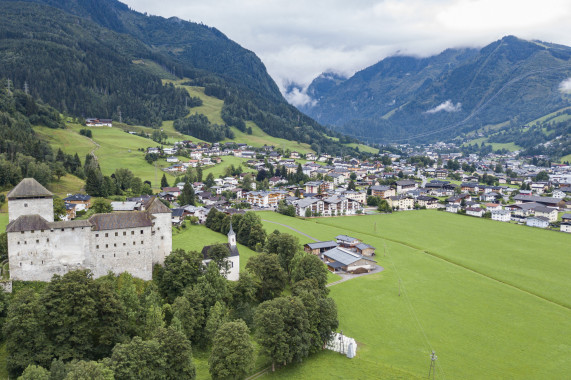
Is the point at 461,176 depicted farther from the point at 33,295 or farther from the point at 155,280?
the point at 33,295

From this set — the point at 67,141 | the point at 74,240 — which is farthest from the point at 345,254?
the point at 67,141

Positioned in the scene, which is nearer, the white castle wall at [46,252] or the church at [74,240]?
the white castle wall at [46,252]

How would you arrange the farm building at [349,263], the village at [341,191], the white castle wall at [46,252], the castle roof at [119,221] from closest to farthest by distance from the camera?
the white castle wall at [46,252] < the castle roof at [119,221] < the farm building at [349,263] < the village at [341,191]

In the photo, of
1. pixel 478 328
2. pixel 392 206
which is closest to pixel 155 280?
pixel 478 328

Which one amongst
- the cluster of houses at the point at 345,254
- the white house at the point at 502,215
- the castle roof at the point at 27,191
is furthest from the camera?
the white house at the point at 502,215

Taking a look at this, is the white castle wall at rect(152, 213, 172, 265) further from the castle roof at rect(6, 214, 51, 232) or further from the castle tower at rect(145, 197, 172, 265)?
the castle roof at rect(6, 214, 51, 232)

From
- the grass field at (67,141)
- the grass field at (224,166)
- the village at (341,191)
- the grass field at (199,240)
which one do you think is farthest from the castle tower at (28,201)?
the grass field at (224,166)

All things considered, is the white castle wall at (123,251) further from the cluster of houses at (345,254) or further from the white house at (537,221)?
the white house at (537,221)

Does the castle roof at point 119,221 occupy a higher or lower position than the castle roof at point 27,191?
lower
